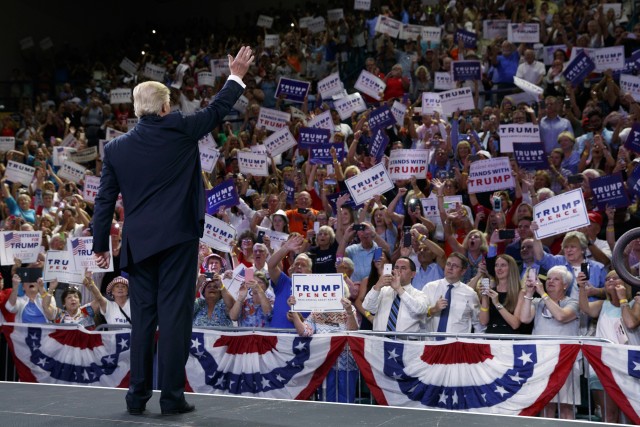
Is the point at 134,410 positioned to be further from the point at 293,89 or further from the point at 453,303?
the point at 293,89

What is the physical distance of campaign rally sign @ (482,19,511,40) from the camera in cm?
1518

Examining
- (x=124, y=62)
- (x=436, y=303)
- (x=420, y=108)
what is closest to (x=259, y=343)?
(x=436, y=303)

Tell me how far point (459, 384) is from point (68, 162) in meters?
8.12

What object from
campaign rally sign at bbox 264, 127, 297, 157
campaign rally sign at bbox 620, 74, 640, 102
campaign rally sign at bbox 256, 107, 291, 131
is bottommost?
campaign rally sign at bbox 264, 127, 297, 157

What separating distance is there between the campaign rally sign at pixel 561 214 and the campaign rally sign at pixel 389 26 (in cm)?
807

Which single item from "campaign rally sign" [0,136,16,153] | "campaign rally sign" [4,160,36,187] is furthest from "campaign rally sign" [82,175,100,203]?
"campaign rally sign" [0,136,16,153]

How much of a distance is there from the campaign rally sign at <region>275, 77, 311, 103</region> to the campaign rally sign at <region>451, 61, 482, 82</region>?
8.00 feet

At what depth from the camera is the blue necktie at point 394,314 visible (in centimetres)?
808

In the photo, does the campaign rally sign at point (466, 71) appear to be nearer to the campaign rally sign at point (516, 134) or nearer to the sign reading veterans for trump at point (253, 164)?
the campaign rally sign at point (516, 134)

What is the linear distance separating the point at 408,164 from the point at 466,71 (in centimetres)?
279

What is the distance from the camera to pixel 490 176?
34.0ft

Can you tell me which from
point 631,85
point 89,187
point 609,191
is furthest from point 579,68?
point 89,187

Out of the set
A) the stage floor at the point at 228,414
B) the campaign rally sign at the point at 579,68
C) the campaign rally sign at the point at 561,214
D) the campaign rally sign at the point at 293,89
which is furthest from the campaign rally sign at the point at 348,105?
the stage floor at the point at 228,414

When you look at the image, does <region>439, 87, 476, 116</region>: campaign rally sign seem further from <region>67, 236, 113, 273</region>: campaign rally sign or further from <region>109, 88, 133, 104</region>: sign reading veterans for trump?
<region>109, 88, 133, 104</region>: sign reading veterans for trump
